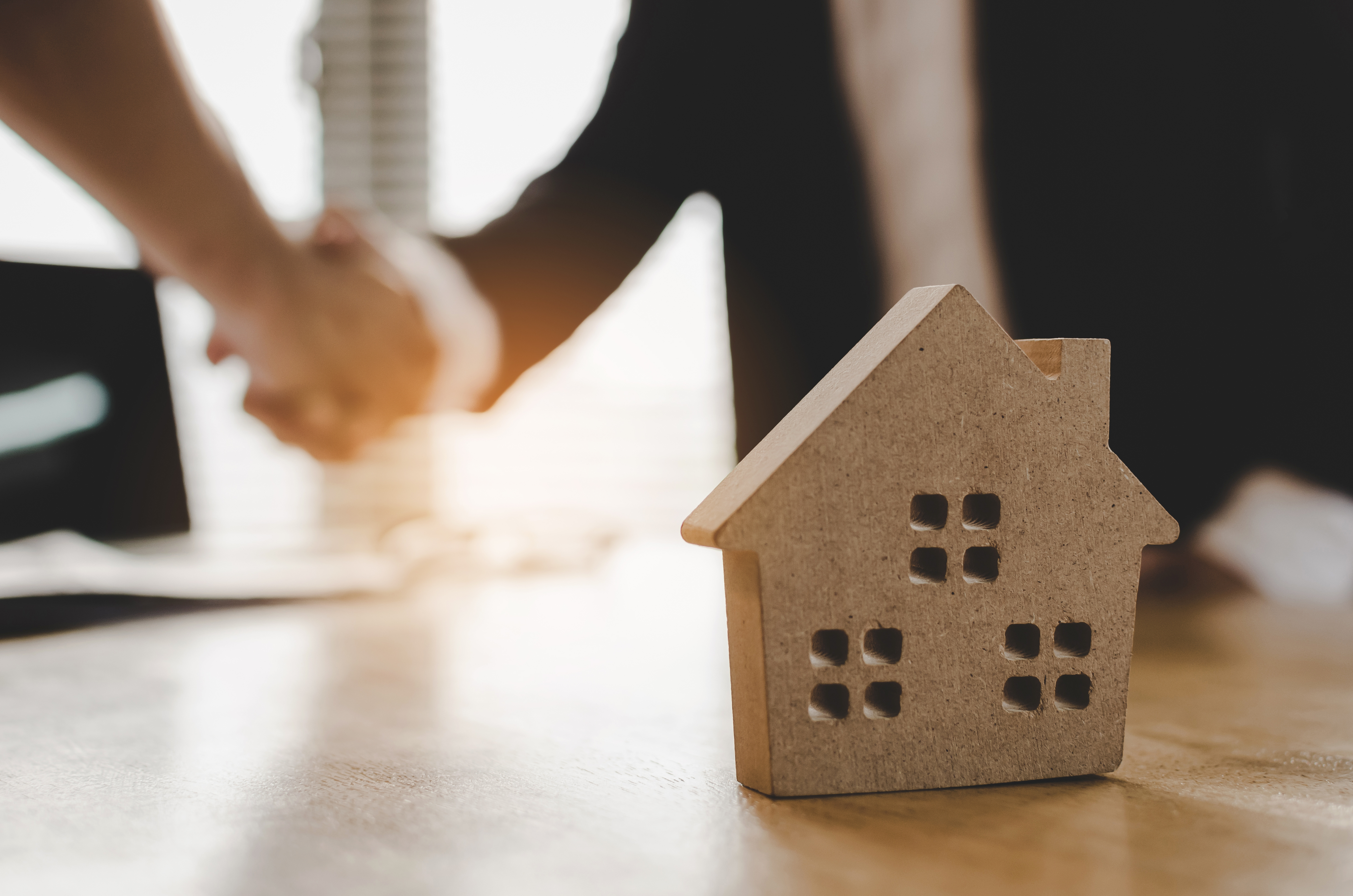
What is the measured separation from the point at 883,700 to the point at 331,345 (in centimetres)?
73

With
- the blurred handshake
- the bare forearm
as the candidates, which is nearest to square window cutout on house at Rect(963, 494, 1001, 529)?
the bare forearm

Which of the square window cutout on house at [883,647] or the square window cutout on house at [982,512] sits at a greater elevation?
the square window cutout on house at [982,512]

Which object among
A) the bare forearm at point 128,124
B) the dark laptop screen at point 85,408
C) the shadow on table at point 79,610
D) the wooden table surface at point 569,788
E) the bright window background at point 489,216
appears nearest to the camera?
the wooden table surface at point 569,788

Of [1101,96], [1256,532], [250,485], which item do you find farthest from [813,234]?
[250,485]

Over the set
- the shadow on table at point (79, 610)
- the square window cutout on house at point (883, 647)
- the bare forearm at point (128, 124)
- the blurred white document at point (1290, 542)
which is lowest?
the blurred white document at point (1290, 542)

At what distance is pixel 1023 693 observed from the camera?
1.25 feet

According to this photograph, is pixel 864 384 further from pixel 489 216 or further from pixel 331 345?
pixel 489 216

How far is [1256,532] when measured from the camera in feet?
2.93

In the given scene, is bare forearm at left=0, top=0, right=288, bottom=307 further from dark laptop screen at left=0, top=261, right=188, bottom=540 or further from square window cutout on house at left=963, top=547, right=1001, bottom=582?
square window cutout on house at left=963, top=547, right=1001, bottom=582

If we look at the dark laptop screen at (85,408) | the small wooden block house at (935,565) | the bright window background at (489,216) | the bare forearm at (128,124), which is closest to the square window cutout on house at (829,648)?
the small wooden block house at (935,565)

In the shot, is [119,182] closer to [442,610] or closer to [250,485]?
[442,610]

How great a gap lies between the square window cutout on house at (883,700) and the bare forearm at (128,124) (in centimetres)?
56

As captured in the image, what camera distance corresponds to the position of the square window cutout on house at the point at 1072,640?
379mm

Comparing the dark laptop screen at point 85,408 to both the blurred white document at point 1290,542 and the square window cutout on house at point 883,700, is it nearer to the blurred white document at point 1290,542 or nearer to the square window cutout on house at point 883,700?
the square window cutout on house at point 883,700
